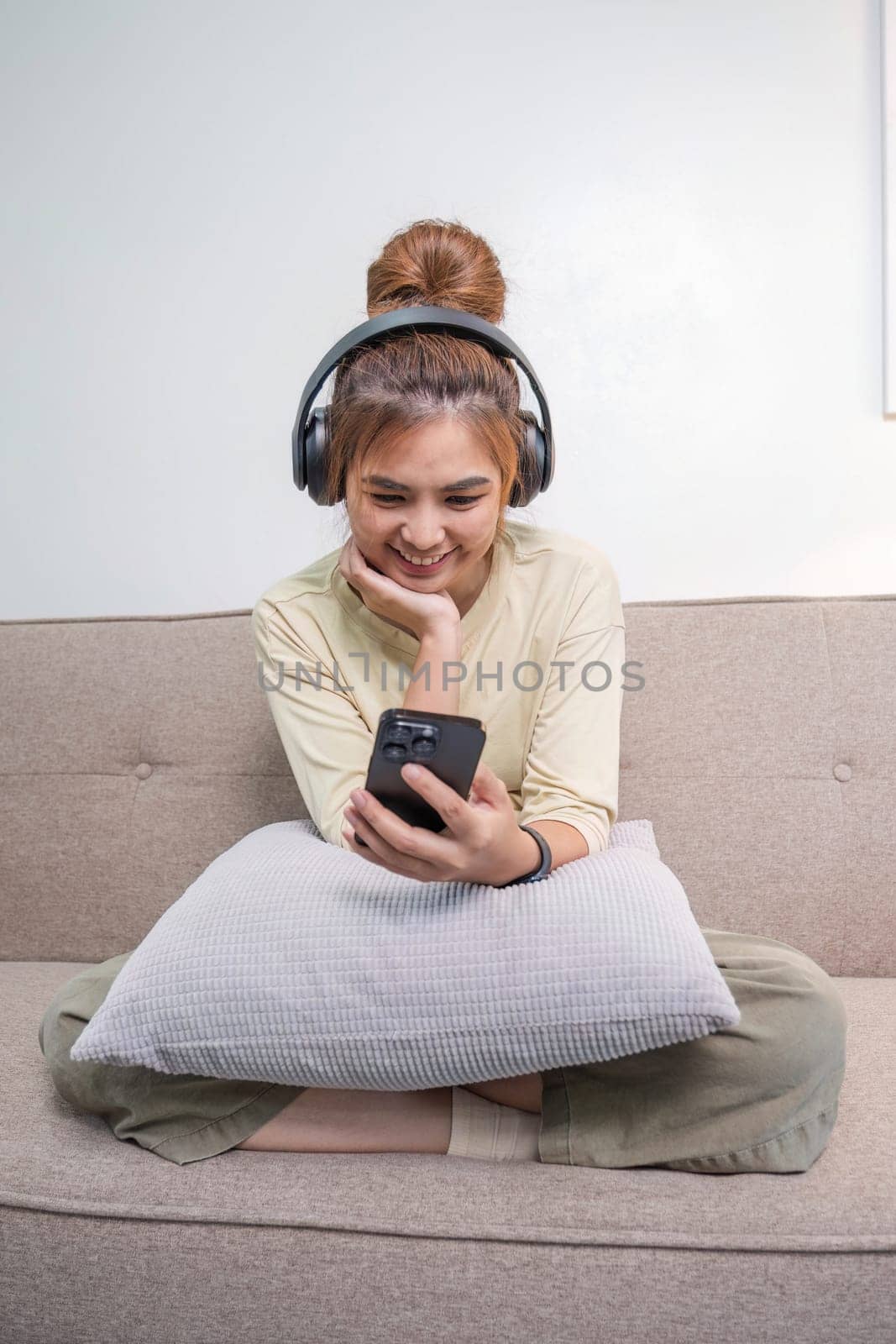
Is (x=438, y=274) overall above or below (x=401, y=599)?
above

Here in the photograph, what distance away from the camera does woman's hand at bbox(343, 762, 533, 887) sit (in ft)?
2.56

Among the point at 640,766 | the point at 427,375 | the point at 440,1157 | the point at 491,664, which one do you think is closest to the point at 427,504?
the point at 427,375

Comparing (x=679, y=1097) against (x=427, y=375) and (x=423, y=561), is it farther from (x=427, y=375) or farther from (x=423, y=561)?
(x=427, y=375)

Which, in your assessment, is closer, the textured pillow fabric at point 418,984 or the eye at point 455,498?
the textured pillow fabric at point 418,984

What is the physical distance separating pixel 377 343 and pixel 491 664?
0.38 m

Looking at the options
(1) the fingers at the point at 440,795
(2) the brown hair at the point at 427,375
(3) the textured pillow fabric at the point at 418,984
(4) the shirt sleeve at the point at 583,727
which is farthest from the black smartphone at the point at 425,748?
(2) the brown hair at the point at 427,375

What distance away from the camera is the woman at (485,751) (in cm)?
84

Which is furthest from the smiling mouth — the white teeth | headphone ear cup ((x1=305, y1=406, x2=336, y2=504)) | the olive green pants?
the olive green pants

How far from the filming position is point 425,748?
751mm

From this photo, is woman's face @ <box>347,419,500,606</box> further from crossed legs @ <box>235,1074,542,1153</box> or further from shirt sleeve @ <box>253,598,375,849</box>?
crossed legs @ <box>235,1074,542,1153</box>

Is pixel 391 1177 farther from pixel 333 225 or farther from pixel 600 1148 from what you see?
pixel 333 225

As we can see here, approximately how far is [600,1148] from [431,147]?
1.57 metres

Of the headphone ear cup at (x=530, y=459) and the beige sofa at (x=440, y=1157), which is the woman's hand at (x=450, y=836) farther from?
the headphone ear cup at (x=530, y=459)

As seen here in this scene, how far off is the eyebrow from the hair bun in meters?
0.22
